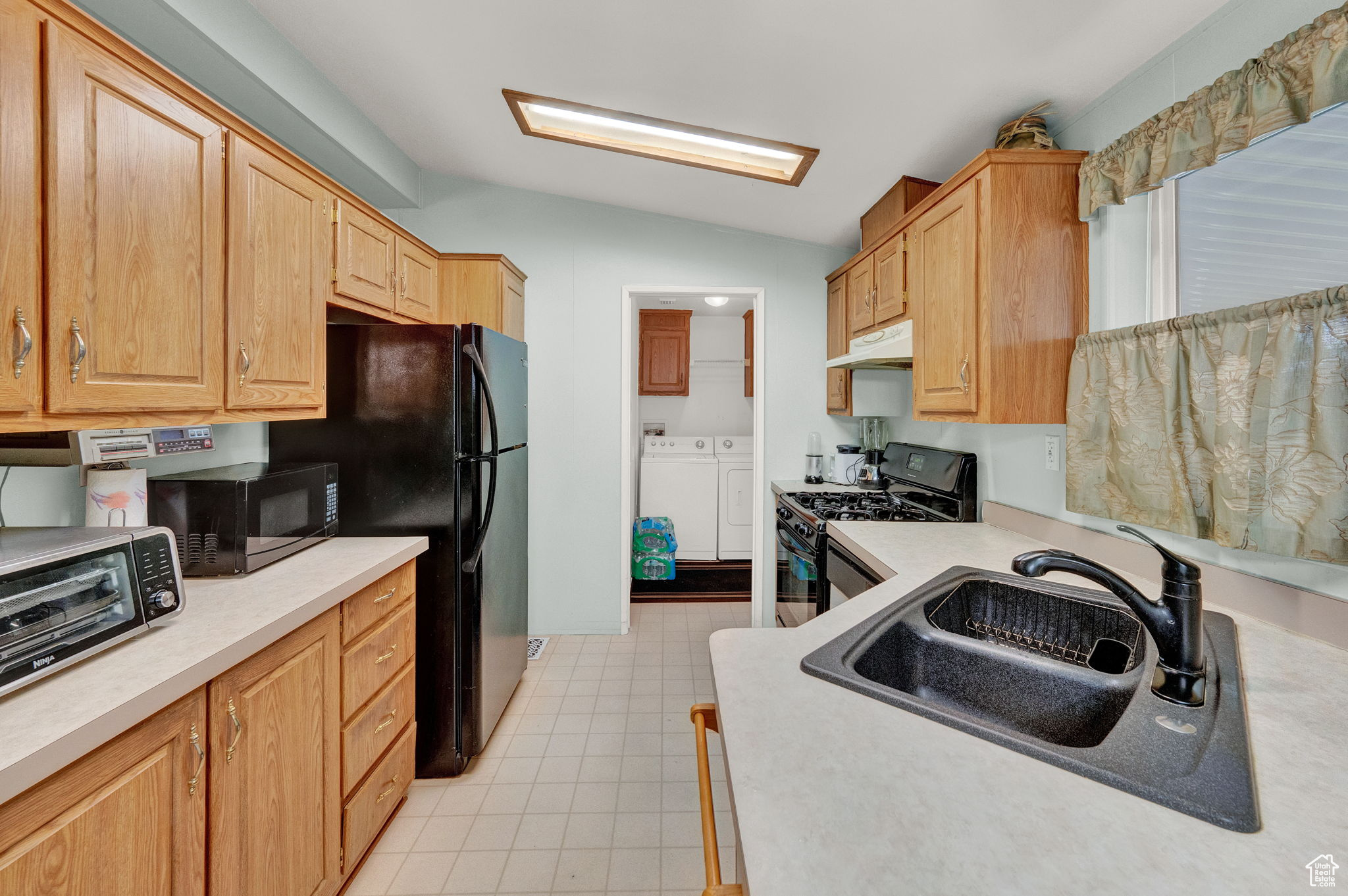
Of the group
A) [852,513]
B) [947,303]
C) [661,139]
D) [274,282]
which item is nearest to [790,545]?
[852,513]

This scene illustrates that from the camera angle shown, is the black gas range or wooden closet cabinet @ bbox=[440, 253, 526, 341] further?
wooden closet cabinet @ bbox=[440, 253, 526, 341]

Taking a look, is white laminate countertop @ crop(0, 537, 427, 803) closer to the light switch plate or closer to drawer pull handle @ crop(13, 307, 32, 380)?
drawer pull handle @ crop(13, 307, 32, 380)

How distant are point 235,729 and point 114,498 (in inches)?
27.1

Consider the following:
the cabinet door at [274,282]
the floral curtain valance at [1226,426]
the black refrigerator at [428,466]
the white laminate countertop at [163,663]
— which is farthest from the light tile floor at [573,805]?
the cabinet door at [274,282]

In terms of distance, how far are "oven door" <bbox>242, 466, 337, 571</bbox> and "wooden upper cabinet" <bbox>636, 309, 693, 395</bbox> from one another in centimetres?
334

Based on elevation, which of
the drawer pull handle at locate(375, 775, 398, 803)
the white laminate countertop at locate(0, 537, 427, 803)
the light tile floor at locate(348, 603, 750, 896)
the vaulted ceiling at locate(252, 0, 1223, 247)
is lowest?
the light tile floor at locate(348, 603, 750, 896)

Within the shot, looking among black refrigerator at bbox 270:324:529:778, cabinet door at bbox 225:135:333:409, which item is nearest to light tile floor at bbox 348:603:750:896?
black refrigerator at bbox 270:324:529:778

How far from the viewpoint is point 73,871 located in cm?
77

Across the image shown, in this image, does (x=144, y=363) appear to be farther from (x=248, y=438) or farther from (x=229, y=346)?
(x=248, y=438)

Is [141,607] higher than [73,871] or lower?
higher

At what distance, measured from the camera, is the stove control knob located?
106 centimetres

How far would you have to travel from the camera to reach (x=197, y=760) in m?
0.98

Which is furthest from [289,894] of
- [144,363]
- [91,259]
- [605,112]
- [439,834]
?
[605,112]

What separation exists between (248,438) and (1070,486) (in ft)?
8.86
